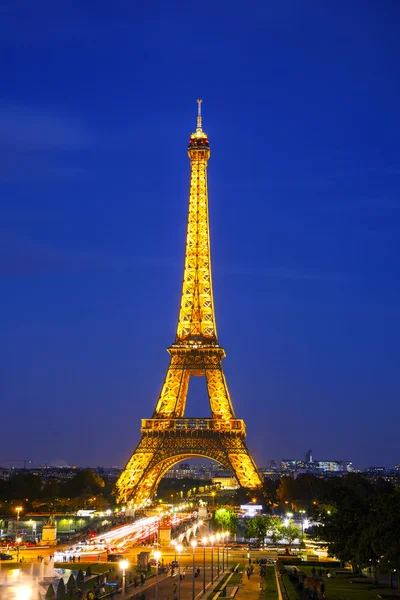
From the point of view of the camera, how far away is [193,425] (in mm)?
102875

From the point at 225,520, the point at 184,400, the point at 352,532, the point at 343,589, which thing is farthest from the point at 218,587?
the point at 184,400

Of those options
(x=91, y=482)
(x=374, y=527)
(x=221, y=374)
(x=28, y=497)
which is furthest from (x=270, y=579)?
(x=91, y=482)

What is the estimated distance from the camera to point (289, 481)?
15588 centimetres

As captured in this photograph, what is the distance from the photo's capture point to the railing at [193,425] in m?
102

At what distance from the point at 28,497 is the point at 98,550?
58129 mm

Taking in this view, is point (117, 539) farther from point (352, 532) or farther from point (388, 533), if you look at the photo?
point (388, 533)

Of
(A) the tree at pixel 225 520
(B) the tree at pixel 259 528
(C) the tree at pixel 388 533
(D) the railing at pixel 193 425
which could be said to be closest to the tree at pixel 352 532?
(C) the tree at pixel 388 533

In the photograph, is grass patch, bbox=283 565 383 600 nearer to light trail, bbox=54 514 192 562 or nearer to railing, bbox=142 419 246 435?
light trail, bbox=54 514 192 562

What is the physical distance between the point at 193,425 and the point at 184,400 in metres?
6.44

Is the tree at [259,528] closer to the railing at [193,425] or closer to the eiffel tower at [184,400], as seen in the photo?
the eiffel tower at [184,400]

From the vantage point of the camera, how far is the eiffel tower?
101m

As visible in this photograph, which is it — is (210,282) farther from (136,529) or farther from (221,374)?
(136,529)

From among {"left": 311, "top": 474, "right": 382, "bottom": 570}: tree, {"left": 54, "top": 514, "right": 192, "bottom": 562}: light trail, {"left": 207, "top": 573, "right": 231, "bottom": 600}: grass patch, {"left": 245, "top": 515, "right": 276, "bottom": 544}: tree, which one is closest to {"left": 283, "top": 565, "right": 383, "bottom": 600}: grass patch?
{"left": 311, "top": 474, "right": 382, "bottom": 570}: tree

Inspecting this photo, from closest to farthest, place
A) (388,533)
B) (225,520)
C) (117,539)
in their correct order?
(388,533)
(117,539)
(225,520)
